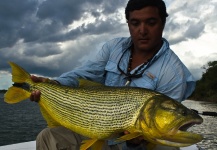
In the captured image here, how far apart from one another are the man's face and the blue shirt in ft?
0.67

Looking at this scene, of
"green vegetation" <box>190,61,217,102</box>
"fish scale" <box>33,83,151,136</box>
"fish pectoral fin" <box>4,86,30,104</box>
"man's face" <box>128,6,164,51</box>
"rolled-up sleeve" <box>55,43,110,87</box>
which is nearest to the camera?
"fish scale" <box>33,83,151,136</box>

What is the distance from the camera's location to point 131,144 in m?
3.80

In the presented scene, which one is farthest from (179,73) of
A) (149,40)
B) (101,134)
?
(101,134)

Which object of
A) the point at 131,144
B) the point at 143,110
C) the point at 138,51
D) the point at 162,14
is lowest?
the point at 131,144

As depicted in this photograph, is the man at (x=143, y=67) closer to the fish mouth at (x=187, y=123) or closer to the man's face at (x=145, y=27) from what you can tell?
the man's face at (x=145, y=27)

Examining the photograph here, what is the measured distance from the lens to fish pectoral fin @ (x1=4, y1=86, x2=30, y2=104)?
4.06 meters

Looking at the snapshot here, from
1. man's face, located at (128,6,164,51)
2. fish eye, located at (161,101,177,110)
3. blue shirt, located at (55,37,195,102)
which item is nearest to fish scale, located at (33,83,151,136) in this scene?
fish eye, located at (161,101,177,110)

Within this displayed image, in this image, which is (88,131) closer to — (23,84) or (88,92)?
(88,92)

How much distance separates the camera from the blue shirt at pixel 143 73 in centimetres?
433

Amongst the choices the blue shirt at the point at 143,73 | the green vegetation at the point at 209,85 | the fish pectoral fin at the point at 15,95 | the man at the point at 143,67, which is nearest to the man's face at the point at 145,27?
the man at the point at 143,67

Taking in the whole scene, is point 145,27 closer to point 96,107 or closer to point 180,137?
point 96,107

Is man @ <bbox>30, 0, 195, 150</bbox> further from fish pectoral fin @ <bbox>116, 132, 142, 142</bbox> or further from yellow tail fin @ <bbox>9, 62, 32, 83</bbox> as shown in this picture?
fish pectoral fin @ <bbox>116, 132, 142, 142</bbox>

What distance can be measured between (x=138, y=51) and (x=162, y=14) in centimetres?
54

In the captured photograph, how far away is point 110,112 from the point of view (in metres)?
3.57
